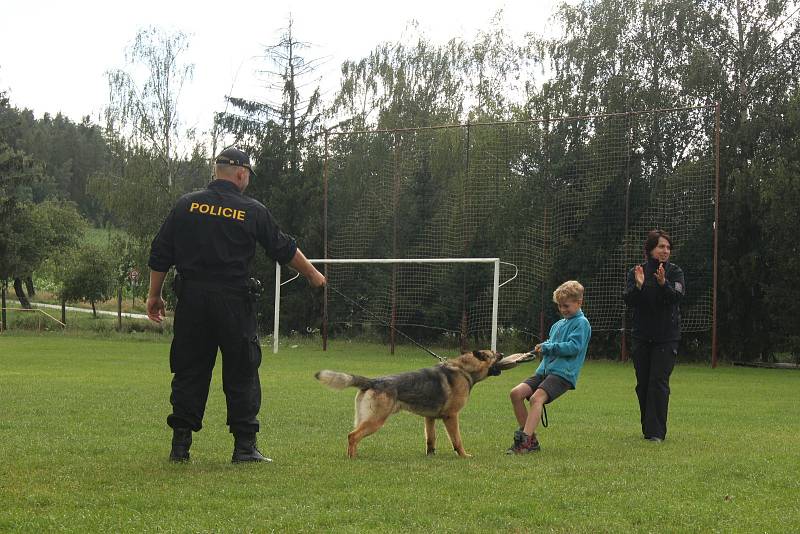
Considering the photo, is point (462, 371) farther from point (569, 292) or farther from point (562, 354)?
point (569, 292)

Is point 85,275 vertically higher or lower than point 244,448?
higher

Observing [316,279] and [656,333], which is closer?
[316,279]

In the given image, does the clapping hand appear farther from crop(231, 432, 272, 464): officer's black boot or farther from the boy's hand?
crop(231, 432, 272, 464): officer's black boot

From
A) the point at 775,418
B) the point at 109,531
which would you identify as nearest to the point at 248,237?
the point at 109,531

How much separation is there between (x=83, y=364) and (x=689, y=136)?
15.4m

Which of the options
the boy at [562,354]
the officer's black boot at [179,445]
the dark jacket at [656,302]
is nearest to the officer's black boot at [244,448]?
the officer's black boot at [179,445]

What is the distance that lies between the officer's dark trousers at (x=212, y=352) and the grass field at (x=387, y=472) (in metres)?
0.38

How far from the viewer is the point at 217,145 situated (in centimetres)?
4109

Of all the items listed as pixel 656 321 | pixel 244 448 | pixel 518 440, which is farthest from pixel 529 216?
pixel 244 448

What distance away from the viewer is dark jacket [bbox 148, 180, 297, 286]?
6.16m

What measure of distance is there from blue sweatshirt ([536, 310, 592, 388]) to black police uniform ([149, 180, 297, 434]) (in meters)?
2.55

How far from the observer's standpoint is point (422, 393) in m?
7.20

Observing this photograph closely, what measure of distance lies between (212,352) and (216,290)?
0.46 meters

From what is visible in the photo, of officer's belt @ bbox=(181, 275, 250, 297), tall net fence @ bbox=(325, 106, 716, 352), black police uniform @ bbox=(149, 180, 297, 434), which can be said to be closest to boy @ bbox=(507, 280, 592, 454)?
black police uniform @ bbox=(149, 180, 297, 434)
